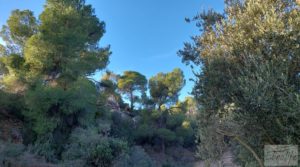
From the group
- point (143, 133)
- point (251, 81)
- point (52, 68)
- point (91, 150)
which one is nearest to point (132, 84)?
point (143, 133)

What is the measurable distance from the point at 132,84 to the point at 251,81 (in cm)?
2125

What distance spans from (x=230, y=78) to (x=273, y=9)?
68.2 inches

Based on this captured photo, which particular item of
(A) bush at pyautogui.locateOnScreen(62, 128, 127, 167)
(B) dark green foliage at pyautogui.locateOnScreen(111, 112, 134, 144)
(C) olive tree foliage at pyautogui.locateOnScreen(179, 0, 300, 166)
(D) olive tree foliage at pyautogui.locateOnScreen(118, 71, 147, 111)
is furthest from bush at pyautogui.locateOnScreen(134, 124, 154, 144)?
(C) olive tree foliage at pyautogui.locateOnScreen(179, 0, 300, 166)

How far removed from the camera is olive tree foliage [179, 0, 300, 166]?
4730 millimetres

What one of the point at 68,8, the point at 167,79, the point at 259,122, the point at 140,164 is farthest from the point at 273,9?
the point at 167,79

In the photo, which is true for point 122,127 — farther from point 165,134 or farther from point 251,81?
point 251,81

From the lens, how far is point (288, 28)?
538 cm

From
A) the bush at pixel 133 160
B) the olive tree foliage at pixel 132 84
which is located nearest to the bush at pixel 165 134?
the olive tree foliage at pixel 132 84

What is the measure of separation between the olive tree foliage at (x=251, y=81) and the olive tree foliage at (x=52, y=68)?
986 cm

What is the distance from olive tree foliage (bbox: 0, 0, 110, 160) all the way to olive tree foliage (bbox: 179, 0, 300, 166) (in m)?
9.86

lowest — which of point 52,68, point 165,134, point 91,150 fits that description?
point 91,150

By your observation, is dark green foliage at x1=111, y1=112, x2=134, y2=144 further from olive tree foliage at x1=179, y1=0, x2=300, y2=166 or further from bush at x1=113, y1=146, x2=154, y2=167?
olive tree foliage at x1=179, y1=0, x2=300, y2=166

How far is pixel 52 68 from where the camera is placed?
51.7ft

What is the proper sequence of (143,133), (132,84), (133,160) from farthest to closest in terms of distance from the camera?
(132,84), (143,133), (133,160)
